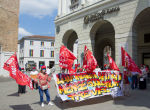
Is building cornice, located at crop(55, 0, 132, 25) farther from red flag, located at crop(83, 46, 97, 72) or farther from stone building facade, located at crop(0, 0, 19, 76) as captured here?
red flag, located at crop(83, 46, 97, 72)

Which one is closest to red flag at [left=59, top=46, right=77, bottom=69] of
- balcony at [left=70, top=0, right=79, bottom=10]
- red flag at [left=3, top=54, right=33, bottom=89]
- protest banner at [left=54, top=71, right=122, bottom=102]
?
protest banner at [left=54, top=71, right=122, bottom=102]

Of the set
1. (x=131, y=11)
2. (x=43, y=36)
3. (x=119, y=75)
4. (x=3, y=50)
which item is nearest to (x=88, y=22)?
(x=131, y=11)

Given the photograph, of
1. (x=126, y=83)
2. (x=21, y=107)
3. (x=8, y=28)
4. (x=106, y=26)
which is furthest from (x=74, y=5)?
(x=21, y=107)

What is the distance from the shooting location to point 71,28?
19453mm

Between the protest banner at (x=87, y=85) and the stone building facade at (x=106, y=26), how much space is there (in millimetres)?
5541

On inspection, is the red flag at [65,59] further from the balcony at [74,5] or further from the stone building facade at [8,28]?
the stone building facade at [8,28]

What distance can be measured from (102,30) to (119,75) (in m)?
14.8

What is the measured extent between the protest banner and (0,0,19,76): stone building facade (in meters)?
17.3

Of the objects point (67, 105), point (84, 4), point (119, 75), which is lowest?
point (67, 105)

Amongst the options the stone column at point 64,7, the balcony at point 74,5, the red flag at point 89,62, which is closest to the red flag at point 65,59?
the red flag at point 89,62

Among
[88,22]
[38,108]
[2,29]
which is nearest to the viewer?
[38,108]

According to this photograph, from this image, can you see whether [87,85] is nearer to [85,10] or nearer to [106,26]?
[85,10]

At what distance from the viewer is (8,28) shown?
22.4 metres

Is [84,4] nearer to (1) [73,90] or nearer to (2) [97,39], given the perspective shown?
(2) [97,39]
